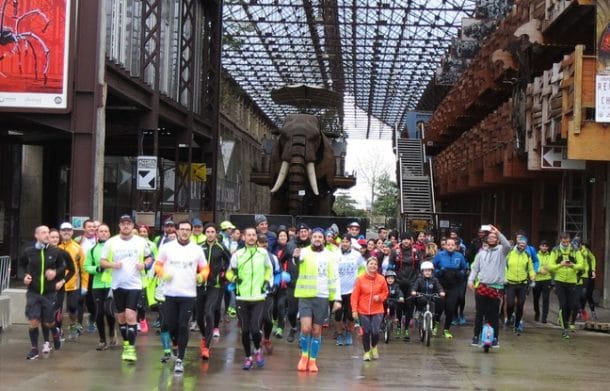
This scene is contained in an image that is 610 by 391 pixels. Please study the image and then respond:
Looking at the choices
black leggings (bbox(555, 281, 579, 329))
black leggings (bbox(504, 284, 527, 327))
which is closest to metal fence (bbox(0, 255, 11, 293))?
black leggings (bbox(504, 284, 527, 327))

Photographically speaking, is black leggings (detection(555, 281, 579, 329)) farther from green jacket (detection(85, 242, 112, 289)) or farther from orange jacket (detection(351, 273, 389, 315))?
green jacket (detection(85, 242, 112, 289))

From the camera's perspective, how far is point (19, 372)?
9.15 metres

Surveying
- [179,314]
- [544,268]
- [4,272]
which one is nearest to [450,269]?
[544,268]

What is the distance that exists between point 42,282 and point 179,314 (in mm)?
2101

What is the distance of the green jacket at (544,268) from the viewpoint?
15195 mm

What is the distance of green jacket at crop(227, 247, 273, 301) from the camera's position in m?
9.59

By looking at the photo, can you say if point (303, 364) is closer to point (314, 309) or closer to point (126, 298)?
point (314, 309)

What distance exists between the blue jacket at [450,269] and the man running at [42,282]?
21.0 feet

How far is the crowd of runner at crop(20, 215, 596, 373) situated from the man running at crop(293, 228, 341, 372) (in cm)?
1

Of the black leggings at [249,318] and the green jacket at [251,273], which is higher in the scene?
the green jacket at [251,273]

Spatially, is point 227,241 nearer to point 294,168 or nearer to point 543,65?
point 294,168

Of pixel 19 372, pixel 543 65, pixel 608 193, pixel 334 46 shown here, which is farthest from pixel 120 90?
pixel 334 46

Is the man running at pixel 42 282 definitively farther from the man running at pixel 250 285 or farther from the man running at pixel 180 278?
the man running at pixel 250 285

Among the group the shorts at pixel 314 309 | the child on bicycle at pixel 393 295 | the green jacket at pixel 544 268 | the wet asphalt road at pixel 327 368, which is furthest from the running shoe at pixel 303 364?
the green jacket at pixel 544 268
